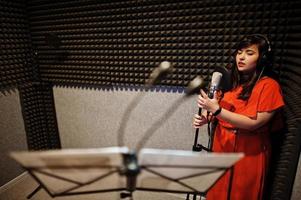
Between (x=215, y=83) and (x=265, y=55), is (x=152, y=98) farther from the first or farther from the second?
(x=265, y=55)

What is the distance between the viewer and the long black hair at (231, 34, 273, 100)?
1332 mm

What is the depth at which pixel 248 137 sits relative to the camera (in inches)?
56.6

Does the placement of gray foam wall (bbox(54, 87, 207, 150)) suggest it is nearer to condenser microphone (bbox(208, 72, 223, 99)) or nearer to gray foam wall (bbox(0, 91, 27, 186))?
gray foam wall (bbox(0, 91, 27, 186))

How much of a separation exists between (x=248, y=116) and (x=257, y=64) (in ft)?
1.15

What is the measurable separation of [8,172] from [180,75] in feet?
8.23

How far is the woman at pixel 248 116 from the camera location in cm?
131

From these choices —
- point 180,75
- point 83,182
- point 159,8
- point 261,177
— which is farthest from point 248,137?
point 159,8

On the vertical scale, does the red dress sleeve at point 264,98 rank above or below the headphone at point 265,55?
below

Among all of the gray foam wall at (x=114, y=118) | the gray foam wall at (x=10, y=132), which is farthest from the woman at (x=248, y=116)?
the gray foam wall at (x=10, y=132)

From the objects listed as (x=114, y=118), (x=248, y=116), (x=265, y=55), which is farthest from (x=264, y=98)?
(x=114, y=118)

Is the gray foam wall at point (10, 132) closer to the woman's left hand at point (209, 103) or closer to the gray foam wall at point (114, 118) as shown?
the gray foam wall at point (114, 118)

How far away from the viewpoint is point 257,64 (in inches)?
54.2

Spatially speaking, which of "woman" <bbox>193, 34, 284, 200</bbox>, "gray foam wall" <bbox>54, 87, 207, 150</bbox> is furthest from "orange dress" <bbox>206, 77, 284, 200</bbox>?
"gray foam wall" <bbox>54, 87, 207, 150</bbox>

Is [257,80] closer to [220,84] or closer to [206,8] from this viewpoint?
[220,84]
